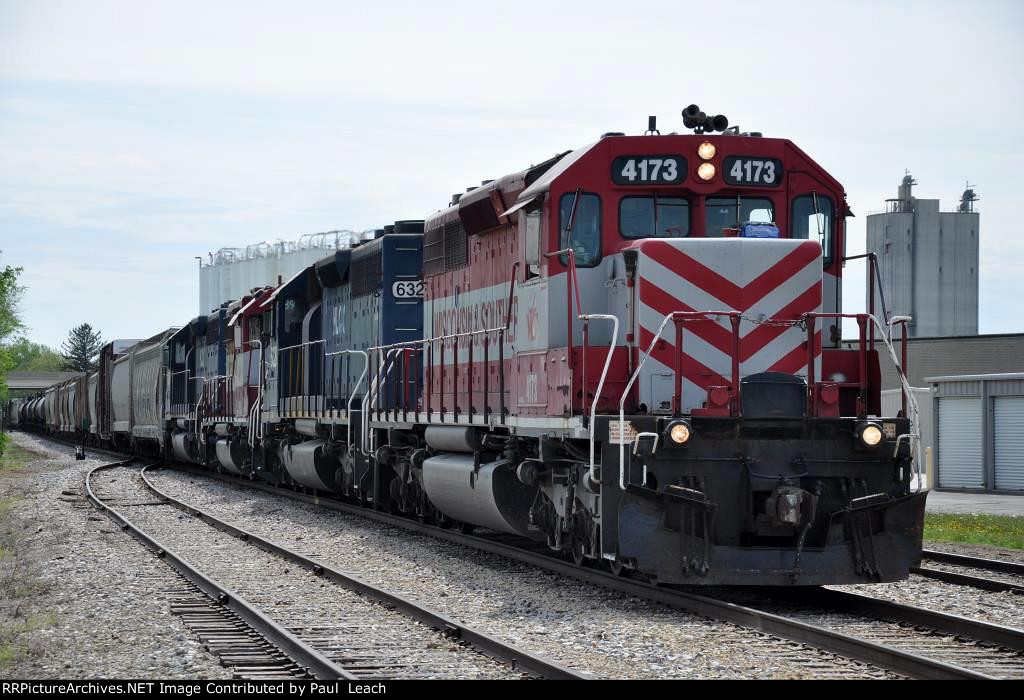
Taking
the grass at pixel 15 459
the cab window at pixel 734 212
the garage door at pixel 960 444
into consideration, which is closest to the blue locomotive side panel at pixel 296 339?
the cab window at pixel 734 212

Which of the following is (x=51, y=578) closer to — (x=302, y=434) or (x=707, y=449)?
(x=707, y=449)

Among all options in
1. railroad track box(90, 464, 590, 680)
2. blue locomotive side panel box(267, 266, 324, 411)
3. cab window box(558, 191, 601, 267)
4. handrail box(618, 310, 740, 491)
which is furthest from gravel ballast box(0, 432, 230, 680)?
blue locomotive side panel box(267, 266, 324, 411)

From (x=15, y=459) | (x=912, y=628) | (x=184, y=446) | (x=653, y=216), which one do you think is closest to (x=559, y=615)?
(x=912, y=628)

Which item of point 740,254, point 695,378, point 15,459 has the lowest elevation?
point 15,459

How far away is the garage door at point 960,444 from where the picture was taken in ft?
88.4

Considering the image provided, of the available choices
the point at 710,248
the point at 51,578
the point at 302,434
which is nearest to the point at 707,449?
the point at 710,248

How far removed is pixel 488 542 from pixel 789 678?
693 cm

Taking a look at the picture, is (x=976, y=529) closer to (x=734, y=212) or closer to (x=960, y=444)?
(x=734, y=212)

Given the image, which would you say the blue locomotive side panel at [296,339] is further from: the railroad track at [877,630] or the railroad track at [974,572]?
the railroad track at [974,572]

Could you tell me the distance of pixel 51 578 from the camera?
40.0 ft

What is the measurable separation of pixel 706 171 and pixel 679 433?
2.55 m

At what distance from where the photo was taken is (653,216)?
11.1m

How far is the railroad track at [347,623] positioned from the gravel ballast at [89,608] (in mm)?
427

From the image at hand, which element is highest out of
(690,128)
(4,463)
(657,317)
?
(690,128)
